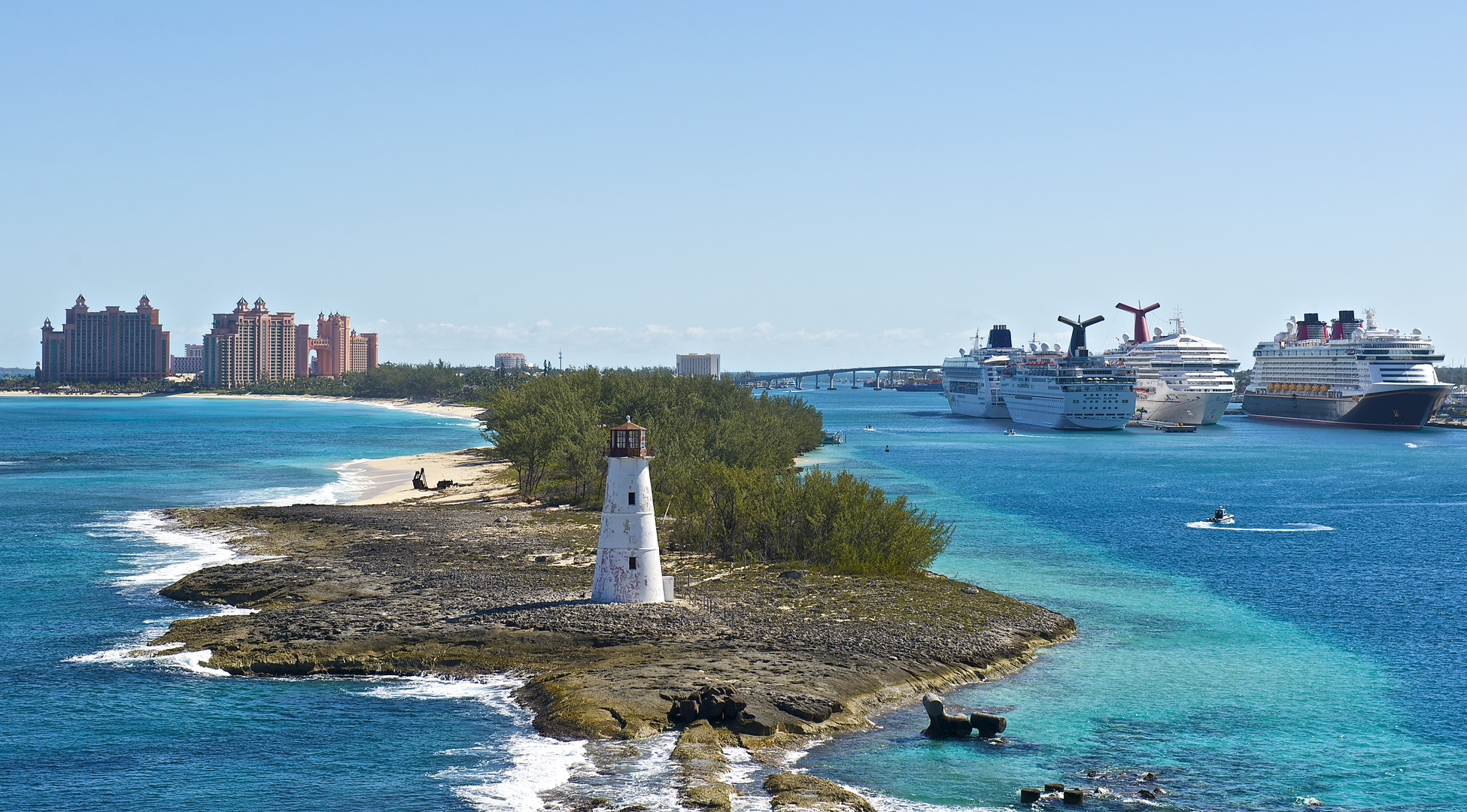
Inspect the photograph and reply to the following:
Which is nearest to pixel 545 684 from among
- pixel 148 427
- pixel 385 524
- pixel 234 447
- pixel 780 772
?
pixel 780 772

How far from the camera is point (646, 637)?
35.6 meters

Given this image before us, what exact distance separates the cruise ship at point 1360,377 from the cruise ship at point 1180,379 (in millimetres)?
10884

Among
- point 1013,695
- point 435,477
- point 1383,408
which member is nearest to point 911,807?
point 1013,695

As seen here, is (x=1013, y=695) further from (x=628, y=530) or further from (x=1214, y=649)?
(x=628, y=530)

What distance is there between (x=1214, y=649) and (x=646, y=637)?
61.6 ft

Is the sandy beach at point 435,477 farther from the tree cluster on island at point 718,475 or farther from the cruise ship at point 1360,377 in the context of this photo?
the cruise ship at point 1360,377

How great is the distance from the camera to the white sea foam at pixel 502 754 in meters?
24.4

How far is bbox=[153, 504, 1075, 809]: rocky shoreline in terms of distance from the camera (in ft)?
94.3

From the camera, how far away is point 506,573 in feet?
151

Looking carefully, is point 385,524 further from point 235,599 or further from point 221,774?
point 221,774

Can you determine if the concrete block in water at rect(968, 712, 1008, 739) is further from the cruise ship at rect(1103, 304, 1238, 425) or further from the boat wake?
the cruise ship at rect(1103, 304, 1238, 425)

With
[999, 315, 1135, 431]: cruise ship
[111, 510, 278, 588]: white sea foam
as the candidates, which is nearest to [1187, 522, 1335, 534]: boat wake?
[111, 510, 278, 588]: white sea foam

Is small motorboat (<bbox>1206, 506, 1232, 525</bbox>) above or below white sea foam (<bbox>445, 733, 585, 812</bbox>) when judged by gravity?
above

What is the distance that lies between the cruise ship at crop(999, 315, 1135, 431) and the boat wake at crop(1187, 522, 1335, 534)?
95.8 m
